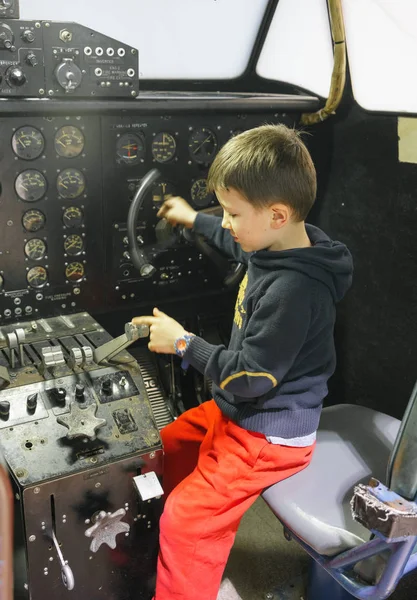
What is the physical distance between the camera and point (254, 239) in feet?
4.60

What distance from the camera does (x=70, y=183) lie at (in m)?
1.83

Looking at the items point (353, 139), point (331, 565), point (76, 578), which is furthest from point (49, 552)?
point (353, 139)

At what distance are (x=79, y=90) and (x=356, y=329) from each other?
1.18m

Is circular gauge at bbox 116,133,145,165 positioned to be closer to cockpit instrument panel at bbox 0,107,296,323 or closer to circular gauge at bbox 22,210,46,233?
cockpit instrument panel at bbox 0,107,296,323

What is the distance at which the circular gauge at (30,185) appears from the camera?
1.74 meters

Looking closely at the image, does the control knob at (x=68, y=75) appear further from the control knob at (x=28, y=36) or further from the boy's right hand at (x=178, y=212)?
the boy's right hand at (x=178, y=212)

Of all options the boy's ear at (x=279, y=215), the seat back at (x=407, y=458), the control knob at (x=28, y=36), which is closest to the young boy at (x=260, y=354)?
the boy's ear at (x=279, y=215)

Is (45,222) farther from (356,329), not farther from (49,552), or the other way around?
(356,329)

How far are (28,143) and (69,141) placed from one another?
122mm

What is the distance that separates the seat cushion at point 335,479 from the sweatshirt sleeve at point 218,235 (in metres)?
0.50

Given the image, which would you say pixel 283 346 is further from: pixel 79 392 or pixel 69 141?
pixel 69 141

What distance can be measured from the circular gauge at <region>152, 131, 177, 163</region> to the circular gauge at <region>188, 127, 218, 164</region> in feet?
0.21

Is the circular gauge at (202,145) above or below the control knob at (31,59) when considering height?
below

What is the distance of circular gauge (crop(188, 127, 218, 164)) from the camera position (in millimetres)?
1979
